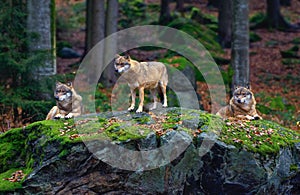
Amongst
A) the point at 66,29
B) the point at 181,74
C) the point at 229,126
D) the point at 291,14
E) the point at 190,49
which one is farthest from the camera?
the point at 291,14

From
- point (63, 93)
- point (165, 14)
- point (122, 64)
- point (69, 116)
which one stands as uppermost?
point (122, 64)

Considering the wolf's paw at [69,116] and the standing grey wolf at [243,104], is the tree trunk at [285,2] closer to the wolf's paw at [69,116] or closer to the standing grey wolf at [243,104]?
the standing grey wolf at [243,104]

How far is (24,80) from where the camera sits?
13273 millimetres

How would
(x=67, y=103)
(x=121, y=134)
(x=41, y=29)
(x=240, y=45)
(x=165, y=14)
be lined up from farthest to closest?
(x=165, y=14)
(x=240, y=45)
(x=41, y=29)
(x=67, y=103)
(x=121, y=134)

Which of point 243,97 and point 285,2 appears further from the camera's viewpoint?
point 285,2

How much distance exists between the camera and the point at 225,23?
27578 millimetres

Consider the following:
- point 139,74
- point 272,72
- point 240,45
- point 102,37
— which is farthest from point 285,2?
point 139,74

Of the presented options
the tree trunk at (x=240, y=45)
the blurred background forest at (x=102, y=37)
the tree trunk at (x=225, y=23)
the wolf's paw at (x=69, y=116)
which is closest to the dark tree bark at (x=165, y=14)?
the blurred background forest at (x=102, y=37)

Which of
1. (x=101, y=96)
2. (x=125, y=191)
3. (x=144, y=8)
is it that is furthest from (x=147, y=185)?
(x=144, y=8)

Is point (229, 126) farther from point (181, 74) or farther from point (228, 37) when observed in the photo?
point (228, 37)

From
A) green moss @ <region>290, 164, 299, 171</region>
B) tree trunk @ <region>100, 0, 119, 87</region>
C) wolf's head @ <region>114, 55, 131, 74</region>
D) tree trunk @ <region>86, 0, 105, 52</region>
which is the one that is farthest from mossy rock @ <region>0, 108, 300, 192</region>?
tree trunk @ <region>86, 0, 105, 52</region>

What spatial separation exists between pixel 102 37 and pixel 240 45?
23.1 feet

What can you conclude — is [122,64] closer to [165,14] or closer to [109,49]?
[109,49]

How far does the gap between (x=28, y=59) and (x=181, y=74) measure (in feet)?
19.8
